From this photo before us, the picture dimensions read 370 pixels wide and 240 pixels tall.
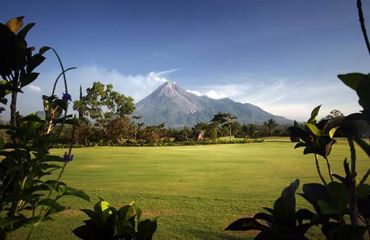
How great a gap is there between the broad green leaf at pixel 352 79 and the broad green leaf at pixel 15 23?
0.98 m

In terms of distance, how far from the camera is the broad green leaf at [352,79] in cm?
54

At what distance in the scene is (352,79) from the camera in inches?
21.7

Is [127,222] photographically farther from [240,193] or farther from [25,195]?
[240,193]

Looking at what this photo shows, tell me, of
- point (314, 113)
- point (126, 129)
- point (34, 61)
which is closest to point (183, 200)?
point (314, 113)

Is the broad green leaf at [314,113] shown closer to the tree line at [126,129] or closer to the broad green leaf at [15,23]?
the broad green leaf at [15,23]

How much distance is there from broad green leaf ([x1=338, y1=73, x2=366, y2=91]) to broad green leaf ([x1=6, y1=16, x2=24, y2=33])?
0.98 m

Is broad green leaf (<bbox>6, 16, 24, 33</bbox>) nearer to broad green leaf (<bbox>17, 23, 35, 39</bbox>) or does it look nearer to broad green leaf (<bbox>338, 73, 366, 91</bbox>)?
broad green leaf (<bbox>17, 23, 35, 39</bbox>)

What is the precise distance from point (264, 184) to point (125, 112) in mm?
42063

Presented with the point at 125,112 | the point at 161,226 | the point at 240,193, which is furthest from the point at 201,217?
the point at 125,112

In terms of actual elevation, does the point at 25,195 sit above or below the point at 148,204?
above

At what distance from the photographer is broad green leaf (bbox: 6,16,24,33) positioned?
104cm

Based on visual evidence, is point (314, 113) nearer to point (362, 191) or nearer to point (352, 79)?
point (362, 191)

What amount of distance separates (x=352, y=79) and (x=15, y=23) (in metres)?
1.01

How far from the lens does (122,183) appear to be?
6.51 m
